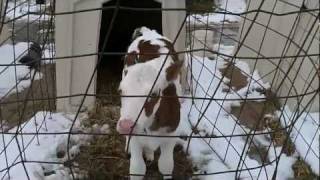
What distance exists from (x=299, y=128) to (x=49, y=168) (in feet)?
6.49

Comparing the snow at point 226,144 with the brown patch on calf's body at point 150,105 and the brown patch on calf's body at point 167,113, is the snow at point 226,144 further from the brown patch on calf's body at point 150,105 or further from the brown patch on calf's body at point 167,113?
the brown patch on calf's body at point 150,105

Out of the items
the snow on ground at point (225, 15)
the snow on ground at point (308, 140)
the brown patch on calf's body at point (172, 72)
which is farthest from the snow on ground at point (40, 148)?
the snow on ground at point (225, 15)

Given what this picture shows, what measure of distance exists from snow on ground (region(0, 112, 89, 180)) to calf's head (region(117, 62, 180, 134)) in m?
0.67

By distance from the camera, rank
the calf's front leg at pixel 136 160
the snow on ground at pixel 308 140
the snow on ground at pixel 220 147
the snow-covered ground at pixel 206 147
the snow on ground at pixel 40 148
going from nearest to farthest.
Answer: the calf's front leg at pixel 136 160 → the snow on ground at pixel 40 148 → the snow-covered ground at pixel 206 147 → the snow on ground at pixel 220 147 → the snow on ground at pixel 308 140

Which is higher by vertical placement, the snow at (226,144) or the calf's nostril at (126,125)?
the calf's nostril at (126,125)

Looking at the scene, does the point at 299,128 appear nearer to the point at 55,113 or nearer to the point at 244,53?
the point at 244,53

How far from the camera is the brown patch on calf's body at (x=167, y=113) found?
3.14m

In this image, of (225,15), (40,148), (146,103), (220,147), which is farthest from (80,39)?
(225,15)

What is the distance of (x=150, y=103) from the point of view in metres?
3.00

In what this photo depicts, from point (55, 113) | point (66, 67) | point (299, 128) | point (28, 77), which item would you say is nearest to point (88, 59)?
point (66, 67)

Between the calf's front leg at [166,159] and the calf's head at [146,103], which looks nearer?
the calf's head at [146,103]

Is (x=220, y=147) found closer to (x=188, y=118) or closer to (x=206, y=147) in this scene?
(x=206, y=147)

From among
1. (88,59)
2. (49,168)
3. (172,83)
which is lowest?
(49,168)

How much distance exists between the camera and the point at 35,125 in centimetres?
399
